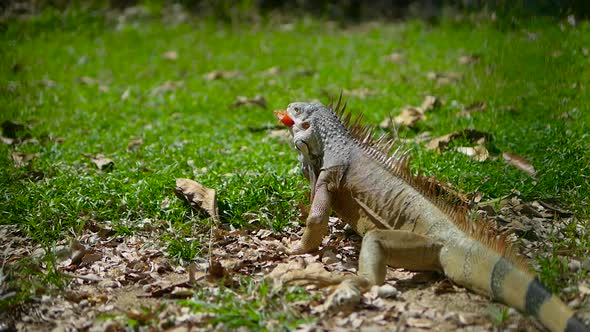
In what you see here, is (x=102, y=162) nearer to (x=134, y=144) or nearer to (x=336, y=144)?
(x=134, y=144)

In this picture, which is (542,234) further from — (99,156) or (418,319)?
(99,156)

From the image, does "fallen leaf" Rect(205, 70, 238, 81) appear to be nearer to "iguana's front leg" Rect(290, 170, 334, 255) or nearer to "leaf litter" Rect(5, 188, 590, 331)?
"leaf litter" Rect(5, 188, 590, 331)

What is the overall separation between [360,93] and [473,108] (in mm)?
1775

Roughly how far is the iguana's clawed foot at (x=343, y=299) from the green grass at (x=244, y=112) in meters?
1.11

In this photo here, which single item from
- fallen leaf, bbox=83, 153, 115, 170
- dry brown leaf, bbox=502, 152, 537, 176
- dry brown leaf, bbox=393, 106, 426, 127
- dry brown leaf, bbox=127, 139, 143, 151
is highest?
dry brown leaf, bbox=502, 152, 537, 176

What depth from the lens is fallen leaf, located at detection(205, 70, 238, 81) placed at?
33.3 feet

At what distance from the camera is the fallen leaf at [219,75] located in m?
10.2

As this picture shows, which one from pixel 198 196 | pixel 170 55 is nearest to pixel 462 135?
pixel 198 196

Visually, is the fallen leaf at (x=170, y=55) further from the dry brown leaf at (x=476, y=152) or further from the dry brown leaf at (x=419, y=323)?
the dry brown leaf at (x=419, y=323)

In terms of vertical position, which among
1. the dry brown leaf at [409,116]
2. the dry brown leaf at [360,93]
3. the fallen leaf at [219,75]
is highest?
the dry brown leaf at [409,116]

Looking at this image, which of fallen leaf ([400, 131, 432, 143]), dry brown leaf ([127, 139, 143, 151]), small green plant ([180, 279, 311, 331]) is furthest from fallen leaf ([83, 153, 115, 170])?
fallen leaf ([400, 131, 432, 143])

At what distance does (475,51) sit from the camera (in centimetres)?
932

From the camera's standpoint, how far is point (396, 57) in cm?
1044

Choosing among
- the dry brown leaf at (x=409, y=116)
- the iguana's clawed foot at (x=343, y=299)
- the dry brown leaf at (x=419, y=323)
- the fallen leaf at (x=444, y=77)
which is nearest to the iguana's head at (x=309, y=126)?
the iguana's clawed foot at (x=343, y=299)
